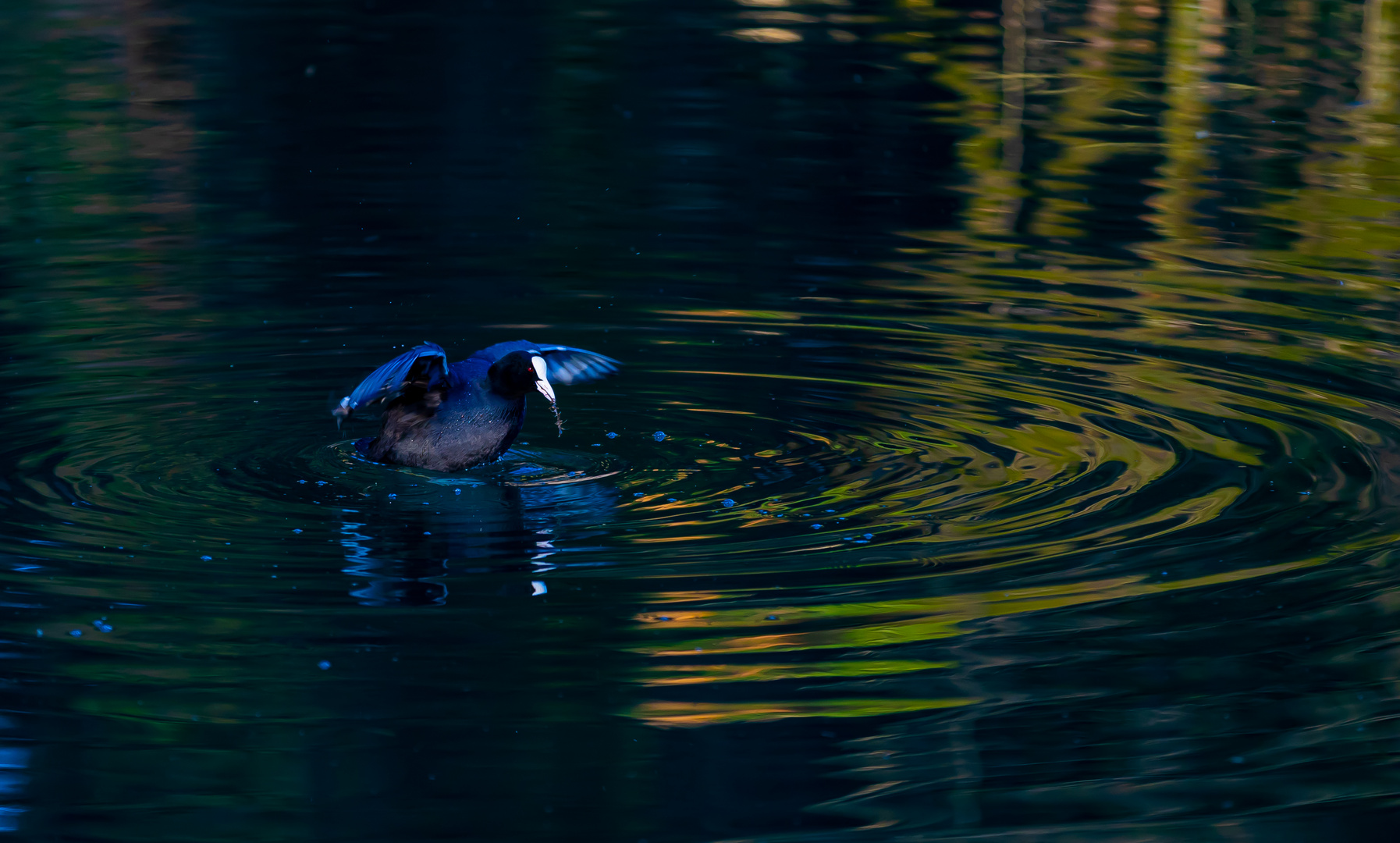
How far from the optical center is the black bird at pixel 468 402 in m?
8.00

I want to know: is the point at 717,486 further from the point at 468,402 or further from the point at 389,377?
the point at 389,377

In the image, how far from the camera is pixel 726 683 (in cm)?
599

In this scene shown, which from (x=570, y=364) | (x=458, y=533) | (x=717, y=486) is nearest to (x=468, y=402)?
(x=570, y=364)

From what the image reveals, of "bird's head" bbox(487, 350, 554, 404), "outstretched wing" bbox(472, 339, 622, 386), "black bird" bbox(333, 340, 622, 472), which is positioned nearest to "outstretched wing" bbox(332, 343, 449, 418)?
"black bird" bbox(333, 340, 622, 472)

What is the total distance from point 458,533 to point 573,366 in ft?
3.37

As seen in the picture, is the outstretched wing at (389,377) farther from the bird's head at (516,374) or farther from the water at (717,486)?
the water at (717,486)

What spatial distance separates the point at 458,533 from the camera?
24.4 ft

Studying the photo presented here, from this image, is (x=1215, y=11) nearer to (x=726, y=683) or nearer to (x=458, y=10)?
(x=458, y=10)

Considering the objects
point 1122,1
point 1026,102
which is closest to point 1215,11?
point 1122,1

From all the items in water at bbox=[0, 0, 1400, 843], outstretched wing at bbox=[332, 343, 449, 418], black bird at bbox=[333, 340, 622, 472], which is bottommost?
water at bbox=[0, 0, 1400, 843]

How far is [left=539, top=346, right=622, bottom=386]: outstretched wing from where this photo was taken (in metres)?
7.99

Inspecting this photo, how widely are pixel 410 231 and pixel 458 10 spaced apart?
991 centimetres

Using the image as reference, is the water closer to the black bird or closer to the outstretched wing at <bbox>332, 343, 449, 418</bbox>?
the black bird

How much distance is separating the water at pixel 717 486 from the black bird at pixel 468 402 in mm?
194
